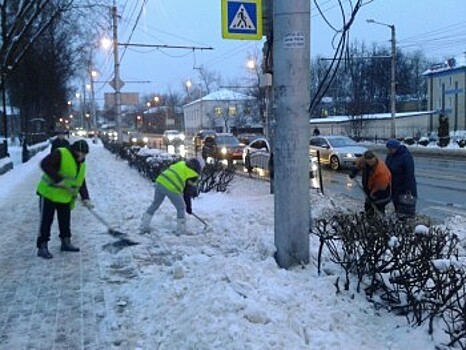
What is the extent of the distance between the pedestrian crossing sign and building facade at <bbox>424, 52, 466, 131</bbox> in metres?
52.9

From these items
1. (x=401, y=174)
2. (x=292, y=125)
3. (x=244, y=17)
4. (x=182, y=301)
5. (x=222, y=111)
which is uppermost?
(x=222, y=111)

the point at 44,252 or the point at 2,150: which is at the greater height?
the point at 2,150

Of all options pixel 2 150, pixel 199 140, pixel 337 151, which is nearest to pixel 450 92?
pixel 199 140

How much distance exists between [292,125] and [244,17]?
5.71 feet

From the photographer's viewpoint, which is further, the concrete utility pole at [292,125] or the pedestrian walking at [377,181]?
the pedestrian walking at [377,181]

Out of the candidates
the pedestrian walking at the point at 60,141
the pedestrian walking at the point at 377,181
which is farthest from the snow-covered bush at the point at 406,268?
the pedestrian walking at the point at 60,141

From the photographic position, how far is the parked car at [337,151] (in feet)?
78.2

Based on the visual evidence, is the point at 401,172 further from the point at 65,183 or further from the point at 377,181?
the point at 65,183

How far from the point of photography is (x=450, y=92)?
5947 centimetres

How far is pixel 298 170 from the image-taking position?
19.0 ft

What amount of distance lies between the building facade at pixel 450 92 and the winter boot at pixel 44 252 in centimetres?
5378

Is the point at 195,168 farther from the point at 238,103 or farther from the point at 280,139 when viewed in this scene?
the point at 238,103

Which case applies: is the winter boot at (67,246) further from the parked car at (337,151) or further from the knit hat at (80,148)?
the parked car at (337,151)

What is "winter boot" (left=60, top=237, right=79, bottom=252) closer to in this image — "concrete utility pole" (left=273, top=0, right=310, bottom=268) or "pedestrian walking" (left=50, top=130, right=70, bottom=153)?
"concrete utility pole" (left=273, top=0, right=310, bottom=268)
